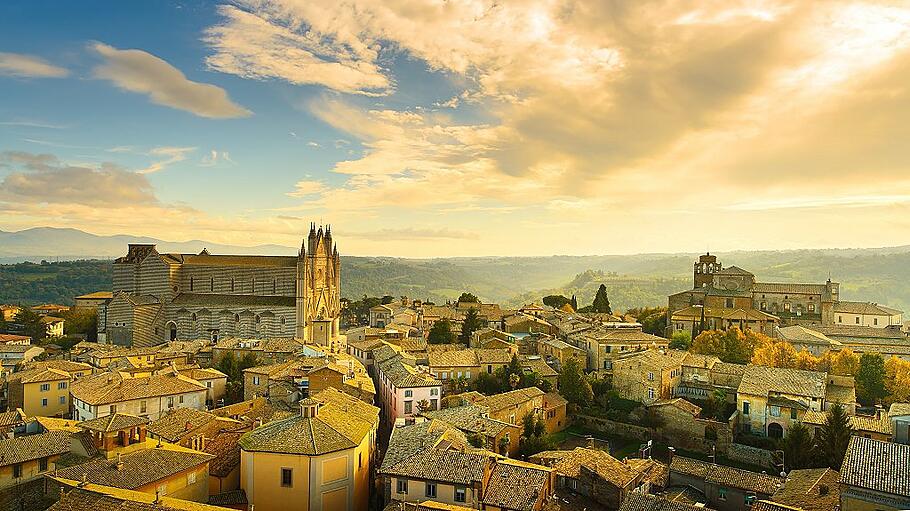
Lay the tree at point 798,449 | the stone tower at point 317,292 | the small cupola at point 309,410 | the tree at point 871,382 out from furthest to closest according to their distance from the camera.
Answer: the stone tower at point 317,292, the tree at point 871,382, the tree at point 798,449, the small cupola at point 309,410

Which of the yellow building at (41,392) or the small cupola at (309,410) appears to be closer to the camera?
the small cupola at (309,410)

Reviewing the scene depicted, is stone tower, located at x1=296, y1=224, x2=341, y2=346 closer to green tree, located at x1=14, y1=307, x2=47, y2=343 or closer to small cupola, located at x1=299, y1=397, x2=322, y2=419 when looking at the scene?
green tree, located at x1=14, y1=307, x2=47, y2=343

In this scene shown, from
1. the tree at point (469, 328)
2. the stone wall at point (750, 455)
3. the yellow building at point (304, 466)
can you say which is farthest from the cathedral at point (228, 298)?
the stone wall at point (750, 455)

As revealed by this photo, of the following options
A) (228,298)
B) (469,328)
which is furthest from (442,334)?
(228,298)

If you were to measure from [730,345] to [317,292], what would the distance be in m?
41.4

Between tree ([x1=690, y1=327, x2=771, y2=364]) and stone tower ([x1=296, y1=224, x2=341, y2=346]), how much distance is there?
35.9m

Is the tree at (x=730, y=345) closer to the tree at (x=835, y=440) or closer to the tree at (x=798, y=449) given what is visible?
the tree at (x=798, y=449)

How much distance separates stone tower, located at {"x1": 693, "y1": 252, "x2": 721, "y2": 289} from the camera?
69.9 metres

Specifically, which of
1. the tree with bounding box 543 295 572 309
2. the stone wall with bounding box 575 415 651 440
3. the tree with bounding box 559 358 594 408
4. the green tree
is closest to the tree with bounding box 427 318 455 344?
the tree with bounding box 559 358 594 408

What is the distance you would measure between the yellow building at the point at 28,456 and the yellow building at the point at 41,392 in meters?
15.9

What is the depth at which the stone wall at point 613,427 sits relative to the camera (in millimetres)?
36750

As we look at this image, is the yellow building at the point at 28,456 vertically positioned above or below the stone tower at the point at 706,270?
below

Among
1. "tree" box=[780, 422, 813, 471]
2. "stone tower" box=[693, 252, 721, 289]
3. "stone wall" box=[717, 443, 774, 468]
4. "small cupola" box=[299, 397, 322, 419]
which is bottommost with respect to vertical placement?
"stone wall" box=[717, 443, 774, 468]

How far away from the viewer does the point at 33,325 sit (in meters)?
71.8
